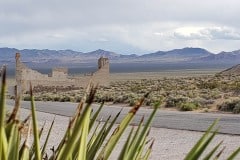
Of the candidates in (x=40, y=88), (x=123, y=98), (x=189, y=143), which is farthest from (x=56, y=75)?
(x=189, y=143)

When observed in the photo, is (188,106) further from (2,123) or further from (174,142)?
(2,123)

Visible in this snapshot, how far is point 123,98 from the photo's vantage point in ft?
114

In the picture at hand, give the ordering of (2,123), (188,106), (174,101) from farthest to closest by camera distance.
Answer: (174,101), (188,106), (2,123)

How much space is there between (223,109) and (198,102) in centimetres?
340

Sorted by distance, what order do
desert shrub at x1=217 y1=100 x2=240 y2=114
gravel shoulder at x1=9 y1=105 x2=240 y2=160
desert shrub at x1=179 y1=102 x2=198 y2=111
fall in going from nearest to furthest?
gravel shoulder at x1=9 y1=105 x2=240 y2=160 < desert shrub at x1=217 y1=100 x2=240 y2=114 < desert shrub at x1=179 y1=102 x2=198 y2=111

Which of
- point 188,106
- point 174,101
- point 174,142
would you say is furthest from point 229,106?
point 174,142

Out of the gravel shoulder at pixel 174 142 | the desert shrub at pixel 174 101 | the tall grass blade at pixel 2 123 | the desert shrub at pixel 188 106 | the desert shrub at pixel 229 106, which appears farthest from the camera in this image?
the desert shrub at pixel 174 101

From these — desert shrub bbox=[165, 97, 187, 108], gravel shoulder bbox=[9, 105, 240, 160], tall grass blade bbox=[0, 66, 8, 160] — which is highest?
tall grass blade bbox=[0, 66, 8, 160]

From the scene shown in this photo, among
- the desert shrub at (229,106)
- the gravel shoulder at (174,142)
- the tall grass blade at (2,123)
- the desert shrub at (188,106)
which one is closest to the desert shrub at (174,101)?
the desert shrub at (188,106)

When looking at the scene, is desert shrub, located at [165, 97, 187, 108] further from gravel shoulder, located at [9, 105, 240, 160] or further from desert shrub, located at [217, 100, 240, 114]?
gravel shoulder, located at [9, 105, 240, 160]

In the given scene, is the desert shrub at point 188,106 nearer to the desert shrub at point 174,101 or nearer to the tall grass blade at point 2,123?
the desert shrub at point 174,101

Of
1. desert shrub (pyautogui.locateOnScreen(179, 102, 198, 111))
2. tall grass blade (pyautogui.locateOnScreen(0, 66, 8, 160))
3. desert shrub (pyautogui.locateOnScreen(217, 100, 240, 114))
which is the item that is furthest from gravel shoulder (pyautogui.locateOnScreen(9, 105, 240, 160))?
tall grass blade (pyautogui.locateOnScreen(0, 66, 8, 160))

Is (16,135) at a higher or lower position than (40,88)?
higher

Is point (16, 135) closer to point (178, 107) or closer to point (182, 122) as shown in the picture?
point (182, 122)
